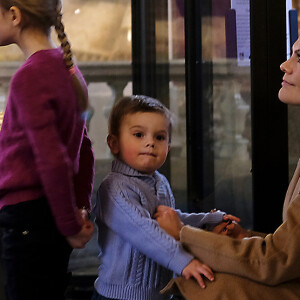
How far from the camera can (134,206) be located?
158 centimetres

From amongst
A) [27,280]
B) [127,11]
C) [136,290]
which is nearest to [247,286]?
[136,290]

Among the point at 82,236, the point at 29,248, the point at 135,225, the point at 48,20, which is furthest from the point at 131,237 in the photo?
the point at 48,20

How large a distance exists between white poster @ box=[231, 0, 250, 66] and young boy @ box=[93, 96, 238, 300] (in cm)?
53

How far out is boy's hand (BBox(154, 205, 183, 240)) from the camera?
1.59 m

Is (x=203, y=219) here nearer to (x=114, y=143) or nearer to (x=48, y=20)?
(x=114, y=143)

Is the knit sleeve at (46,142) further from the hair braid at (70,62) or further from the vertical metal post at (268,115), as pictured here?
the vertical metal post at (268,115)

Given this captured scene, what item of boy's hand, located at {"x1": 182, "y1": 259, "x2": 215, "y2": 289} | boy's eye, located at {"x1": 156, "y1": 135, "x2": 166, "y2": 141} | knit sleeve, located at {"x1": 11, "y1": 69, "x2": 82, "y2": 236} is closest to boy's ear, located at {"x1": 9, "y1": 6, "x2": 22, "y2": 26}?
knit sleeve, located at {"x1": 11, "y1": 69, "x2": 82, "y2": 236}

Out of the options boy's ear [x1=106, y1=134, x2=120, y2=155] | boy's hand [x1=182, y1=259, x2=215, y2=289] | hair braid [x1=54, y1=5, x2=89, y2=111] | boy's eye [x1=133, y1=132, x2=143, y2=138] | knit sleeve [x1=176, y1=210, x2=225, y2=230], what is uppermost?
hair braid [x1=54, y1=5, x2=89, y2=111]

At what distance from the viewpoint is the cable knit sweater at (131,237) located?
5.09 feet

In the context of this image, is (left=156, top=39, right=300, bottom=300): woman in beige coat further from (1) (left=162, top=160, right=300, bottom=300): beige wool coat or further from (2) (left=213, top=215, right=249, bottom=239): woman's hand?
(2) (left=213, top=215, right=249, bottom=239): woman's hand

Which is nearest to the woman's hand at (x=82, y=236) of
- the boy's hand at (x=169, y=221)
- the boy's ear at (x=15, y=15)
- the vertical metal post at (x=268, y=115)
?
the boy's hand at (x=169, y=221)

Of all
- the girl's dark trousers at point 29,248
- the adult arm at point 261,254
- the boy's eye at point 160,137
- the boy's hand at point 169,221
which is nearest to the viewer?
the adult arm at point 261,254

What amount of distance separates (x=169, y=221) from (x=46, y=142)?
1.27ft

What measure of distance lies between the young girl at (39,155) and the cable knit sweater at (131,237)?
11 centimetres
